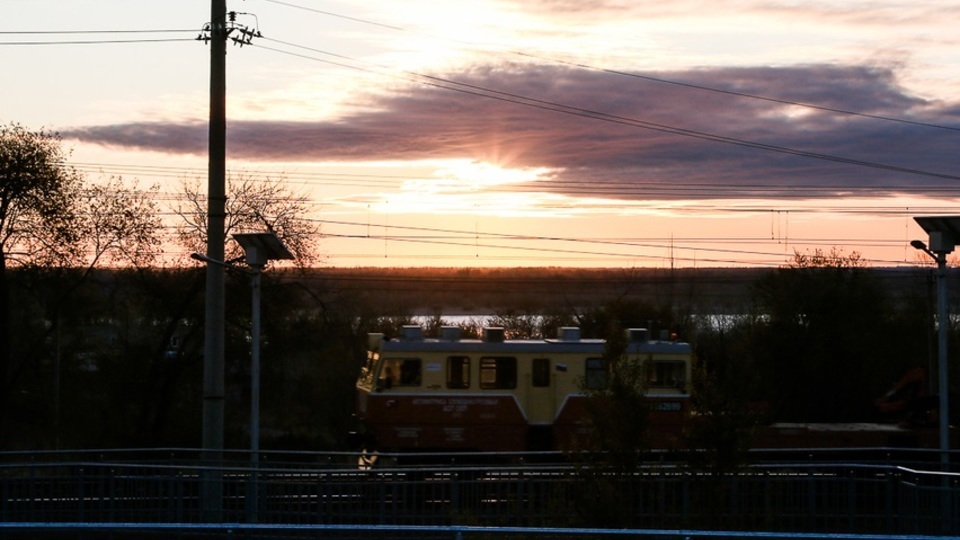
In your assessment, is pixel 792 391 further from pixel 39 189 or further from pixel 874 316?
pixel 39 189

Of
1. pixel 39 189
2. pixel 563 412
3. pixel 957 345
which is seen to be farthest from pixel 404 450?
pixel 957 345

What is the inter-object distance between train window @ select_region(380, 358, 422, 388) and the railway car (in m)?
0.02

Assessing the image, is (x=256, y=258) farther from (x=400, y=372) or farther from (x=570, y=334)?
(x=570, y=334)

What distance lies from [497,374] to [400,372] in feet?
7.36

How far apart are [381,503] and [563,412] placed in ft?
32.0

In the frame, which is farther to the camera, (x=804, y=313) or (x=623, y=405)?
(x=804, y=313)

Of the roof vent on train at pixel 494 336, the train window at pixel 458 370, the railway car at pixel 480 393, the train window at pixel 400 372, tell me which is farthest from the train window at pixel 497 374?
the train window at pixel 400 372

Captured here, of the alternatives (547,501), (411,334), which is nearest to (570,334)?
(411,334)

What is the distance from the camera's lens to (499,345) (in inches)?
1128

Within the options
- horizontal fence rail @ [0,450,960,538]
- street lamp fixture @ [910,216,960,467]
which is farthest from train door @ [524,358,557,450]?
street lamp fixture @ [910,216,960,467]

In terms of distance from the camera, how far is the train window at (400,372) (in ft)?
93.6

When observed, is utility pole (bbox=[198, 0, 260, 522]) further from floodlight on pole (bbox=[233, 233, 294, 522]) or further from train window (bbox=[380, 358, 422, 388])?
train window (bbox=[380, 358, 422, 388])

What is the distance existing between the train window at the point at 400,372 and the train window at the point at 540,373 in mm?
2677

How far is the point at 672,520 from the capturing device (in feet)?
65.7
